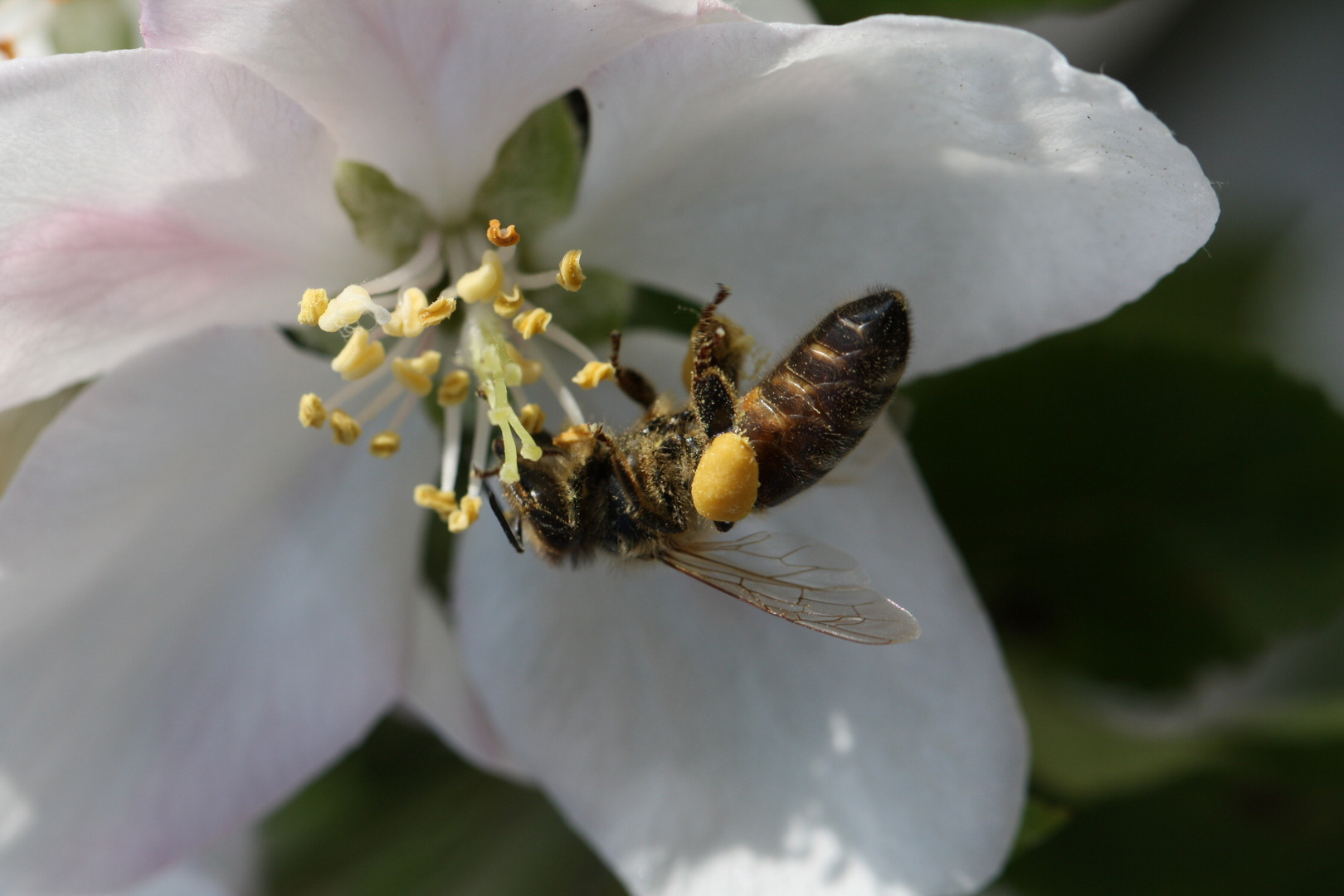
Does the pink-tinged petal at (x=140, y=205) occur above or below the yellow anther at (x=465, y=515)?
above

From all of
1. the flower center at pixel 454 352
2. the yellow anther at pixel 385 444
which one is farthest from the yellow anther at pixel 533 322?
the yellow anther at pixel 385 444

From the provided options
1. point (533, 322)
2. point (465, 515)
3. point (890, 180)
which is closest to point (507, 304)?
point (533, 322)

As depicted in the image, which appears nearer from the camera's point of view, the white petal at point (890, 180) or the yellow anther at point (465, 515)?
the white petal at point (890, 180)

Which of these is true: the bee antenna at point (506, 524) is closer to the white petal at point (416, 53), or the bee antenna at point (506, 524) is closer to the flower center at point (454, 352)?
the flower center at point (454, 352)

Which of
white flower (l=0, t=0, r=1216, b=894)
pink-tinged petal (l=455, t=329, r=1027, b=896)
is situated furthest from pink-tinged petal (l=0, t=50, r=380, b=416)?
pink-tinged petal (l=455, t=329, r=1027, b=896)

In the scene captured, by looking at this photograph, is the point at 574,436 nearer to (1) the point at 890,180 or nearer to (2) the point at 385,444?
(2) the point at 385,444

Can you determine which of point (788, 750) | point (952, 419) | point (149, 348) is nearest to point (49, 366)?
point (149, 348)
